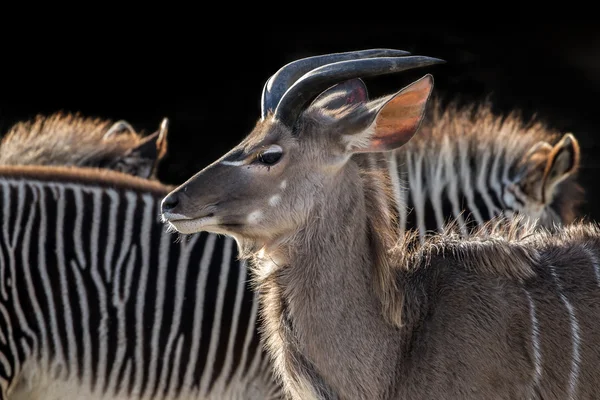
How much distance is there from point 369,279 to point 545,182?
7.27ft

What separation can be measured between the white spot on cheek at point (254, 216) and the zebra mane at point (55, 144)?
9.38ft

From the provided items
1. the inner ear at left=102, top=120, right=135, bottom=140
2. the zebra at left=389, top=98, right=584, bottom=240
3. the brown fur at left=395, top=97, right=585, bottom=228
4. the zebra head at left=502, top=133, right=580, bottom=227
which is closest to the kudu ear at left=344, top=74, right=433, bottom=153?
the zebra at left=389, top=98, right=584, bottom=240

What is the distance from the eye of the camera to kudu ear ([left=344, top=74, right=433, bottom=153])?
12.6 ft

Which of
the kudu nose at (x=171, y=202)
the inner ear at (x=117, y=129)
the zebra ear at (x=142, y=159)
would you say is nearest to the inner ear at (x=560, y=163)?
the zebra ear at (x=142, y=159)

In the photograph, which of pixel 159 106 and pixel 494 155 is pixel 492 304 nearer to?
pixel 494 155

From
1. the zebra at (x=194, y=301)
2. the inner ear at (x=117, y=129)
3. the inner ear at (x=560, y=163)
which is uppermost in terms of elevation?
the inner ear at (x=117, y=129)

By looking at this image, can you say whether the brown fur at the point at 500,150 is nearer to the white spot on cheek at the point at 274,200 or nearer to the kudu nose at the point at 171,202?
the white spot on cheek at the point at 274,200

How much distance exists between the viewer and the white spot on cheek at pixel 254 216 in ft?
12.4

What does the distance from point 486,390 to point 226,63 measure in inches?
271

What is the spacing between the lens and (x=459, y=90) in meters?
9.86

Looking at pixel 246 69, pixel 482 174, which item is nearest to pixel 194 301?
pixel 482 174

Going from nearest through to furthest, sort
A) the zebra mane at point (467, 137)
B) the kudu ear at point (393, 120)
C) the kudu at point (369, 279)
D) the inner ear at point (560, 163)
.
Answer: the kudu at point (369, 279)
the kudu ear at point (393, 120)
the inner ear at point (560, 163)
the zebra mane at point (467, 137)

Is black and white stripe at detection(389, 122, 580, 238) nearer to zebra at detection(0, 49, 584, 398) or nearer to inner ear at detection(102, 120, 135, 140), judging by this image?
zebra at detection(0, 49, 584, 398)

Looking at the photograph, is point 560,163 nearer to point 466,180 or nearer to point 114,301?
point 466,180
